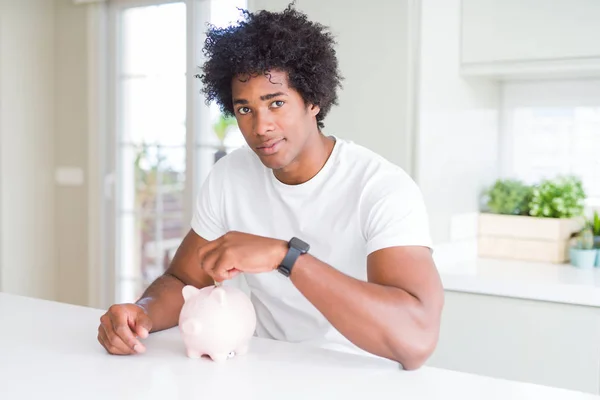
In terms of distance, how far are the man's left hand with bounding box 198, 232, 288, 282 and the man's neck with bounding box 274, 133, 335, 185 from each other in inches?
14.9

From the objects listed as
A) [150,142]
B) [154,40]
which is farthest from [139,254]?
[154,40]

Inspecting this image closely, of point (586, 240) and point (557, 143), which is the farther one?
point (557, 143)

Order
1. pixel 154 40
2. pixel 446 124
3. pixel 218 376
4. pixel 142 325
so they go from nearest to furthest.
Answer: pixel 218 376, pixel 142 325, pixel 446 124, pixel 154 40

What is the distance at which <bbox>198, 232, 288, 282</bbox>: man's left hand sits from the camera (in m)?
1.33

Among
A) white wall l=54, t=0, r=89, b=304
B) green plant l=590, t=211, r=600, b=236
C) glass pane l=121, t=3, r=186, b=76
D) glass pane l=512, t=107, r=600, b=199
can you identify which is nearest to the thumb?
green plant l=590, t=211, r=600, b=236

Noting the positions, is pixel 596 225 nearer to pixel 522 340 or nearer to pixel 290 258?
pixel 522 340

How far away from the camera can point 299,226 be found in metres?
1.70

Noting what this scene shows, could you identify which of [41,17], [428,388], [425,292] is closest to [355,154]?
[425,292]

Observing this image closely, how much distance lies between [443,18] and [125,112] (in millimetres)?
1977

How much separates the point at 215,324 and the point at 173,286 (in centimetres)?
43

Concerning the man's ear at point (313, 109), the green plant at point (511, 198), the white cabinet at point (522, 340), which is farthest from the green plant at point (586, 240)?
the man's ear at point (313, 109)

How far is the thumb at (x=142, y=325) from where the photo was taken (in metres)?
1.44

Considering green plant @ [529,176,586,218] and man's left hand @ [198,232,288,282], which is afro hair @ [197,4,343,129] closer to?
man's left hand @ [198,232,288,282]

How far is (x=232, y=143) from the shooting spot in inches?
136
